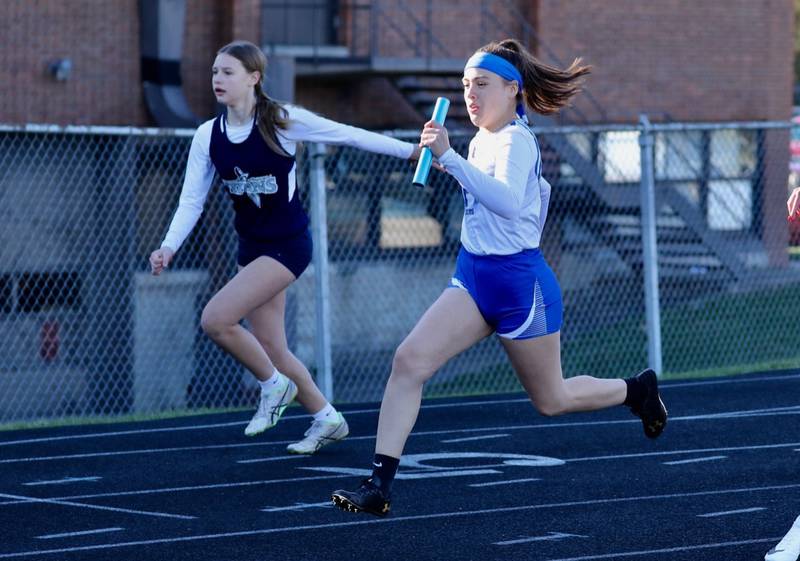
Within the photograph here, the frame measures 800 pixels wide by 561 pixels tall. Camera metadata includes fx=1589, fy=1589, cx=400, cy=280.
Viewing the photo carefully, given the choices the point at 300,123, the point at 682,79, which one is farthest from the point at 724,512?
→ the point at 682,79

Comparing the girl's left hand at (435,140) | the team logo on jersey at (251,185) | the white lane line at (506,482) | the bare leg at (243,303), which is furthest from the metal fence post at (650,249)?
the girl's left hand at (435,140)

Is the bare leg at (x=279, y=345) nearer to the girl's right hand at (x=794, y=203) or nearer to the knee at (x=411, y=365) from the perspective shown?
the knee at (x=411, y=365)

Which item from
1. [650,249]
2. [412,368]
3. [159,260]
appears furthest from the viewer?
[650,249]

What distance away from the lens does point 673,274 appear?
20.4m

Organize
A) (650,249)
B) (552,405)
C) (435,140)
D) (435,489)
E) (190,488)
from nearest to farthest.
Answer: (435,140), (552,405), (435,489), (190,488), (650,249)

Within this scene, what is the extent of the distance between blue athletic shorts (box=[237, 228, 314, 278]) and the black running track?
3.65ft

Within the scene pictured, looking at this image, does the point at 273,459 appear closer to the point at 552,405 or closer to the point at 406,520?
the point at 406,520

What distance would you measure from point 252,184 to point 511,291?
234 cm

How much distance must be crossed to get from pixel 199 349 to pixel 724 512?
35.7 feet

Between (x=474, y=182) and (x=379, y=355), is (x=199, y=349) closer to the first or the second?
(x=379, y=355)

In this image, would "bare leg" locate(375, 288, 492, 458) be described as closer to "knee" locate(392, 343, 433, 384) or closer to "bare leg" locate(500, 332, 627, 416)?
"knee" locate(392, 343, 433, 384)

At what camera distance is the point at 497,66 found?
652 cm

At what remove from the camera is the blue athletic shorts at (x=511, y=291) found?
6418 millimetres

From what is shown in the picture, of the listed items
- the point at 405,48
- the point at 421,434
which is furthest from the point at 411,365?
the point at 405,48
